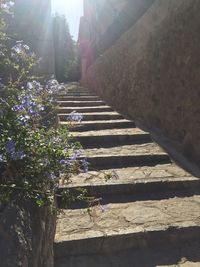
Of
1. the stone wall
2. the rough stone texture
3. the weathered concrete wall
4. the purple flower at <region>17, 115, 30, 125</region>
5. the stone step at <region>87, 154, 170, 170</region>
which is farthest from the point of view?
the stone wall

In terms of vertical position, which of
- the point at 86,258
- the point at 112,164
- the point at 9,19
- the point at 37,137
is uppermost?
the point at 9,19

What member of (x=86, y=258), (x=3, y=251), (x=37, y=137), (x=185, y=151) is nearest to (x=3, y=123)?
(x=37, y=137)

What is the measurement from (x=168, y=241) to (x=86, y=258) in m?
0.71

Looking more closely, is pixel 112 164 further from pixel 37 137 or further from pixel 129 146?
pixel 37 137

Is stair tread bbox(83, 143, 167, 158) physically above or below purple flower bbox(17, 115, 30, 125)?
below

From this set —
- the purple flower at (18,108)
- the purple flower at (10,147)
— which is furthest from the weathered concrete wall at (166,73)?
the purple flower at (10,147)

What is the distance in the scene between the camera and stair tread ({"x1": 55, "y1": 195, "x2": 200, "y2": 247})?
2.79 m

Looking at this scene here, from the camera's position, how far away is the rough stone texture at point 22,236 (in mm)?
1422

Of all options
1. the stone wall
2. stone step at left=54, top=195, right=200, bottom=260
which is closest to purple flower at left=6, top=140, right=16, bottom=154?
stone step at left=54, top=195, right=200, bottom=260

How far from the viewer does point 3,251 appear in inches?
55.2

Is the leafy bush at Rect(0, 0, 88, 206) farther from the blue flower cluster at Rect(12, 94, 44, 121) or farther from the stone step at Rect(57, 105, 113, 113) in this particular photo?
the stone step at Rect(57, 105, 113, 113)

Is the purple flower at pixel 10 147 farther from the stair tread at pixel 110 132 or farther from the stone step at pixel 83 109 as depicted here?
the stone step at pixel 83 109

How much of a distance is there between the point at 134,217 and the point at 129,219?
0.06 metres

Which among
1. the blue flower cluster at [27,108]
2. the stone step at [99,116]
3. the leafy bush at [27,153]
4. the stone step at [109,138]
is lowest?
the stone step at [109,138]
